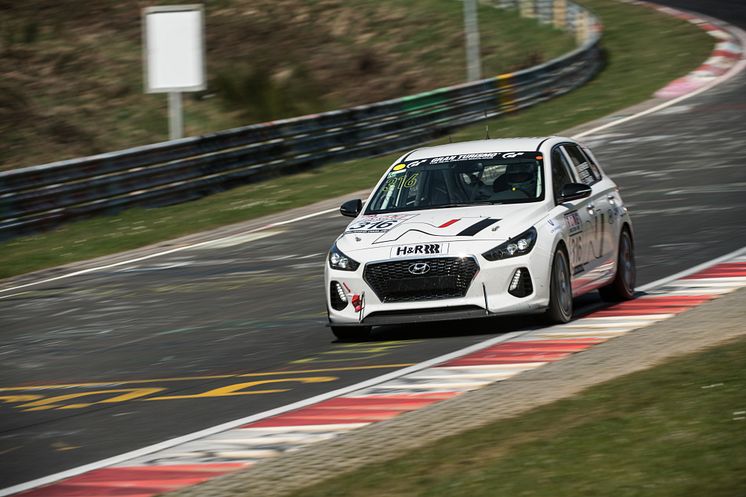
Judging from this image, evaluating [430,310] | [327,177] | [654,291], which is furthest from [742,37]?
[430,310]

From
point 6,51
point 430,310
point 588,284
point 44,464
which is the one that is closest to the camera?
point 44,464

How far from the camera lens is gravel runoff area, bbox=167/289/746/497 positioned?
7012 mm

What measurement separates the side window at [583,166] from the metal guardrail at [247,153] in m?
5.40

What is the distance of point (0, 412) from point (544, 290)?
13.6 ft

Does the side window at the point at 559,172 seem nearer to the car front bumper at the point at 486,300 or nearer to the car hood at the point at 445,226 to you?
the car hood at the point at 445,226

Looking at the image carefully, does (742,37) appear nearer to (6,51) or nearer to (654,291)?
(6,51)

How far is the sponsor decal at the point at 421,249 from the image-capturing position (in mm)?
11281

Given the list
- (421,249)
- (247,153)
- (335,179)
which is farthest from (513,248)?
(247,153)

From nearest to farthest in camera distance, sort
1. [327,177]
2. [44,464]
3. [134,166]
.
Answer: [44,464], [134,166], [327,177]

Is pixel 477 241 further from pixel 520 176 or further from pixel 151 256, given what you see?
pixel 151 256

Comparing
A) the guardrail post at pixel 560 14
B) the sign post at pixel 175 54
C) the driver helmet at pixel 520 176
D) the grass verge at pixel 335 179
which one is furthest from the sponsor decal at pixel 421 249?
the guardrail post at pixel 560 14

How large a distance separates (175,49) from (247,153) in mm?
2974

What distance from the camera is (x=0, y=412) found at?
32.5 feet

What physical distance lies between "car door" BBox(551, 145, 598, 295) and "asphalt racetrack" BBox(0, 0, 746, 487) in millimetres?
584
